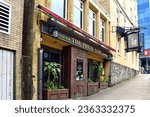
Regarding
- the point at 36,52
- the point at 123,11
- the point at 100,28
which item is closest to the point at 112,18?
the point at 100,28

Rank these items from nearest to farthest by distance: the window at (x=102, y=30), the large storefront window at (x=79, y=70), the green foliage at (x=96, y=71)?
1. the large storefront window at (x=79, y=70)
2. the green foliage at (x=96, y=71)
3. the window at (x=102, y=30)

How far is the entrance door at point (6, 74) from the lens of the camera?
33.5 feet

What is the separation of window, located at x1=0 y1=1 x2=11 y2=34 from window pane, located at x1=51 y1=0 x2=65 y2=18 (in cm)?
398

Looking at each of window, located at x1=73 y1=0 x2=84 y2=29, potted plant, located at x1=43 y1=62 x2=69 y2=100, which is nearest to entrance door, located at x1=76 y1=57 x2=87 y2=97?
potted plant, located at x1=43 y1=62 x2=69 y2=100

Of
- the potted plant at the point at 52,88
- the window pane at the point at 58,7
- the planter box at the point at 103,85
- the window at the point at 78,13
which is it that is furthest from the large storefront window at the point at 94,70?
the potted plant at the point at 52,88

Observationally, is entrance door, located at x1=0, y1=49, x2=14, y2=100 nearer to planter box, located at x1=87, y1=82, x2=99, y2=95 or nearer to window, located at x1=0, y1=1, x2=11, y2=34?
window, located at x1=0, y1=1, x2=11, y2=34

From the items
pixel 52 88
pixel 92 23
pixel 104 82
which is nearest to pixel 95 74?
pixel 104 82

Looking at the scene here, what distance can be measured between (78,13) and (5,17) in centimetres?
783

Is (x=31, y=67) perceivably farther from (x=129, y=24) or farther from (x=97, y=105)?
(x=129, y=24)

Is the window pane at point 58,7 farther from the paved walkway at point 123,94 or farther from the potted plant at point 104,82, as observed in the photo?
the potted plant at point 104,82

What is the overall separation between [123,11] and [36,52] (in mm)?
20436

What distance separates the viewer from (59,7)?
1545 cm

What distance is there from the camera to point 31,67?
11750 mm

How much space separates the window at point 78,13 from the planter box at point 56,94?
14.2ft
